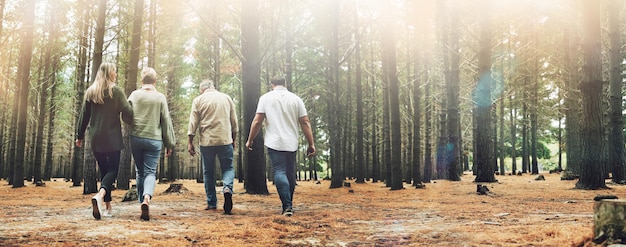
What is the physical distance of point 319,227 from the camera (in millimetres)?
5262

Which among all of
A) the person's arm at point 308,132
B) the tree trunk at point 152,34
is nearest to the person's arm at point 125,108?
the person's arm at point 308,132

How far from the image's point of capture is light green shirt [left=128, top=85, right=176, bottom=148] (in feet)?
18.9

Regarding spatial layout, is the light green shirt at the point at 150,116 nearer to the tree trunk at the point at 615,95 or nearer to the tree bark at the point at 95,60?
the tree bark at the point at 95,60

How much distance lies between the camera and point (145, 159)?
5.78 m

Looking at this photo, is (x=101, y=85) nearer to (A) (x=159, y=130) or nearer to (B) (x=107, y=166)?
(A) (x=159, y=130)

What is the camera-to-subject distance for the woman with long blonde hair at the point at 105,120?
A: 5466 mm

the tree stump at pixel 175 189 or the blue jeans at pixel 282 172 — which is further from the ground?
the blue jeans at pixel 282 172

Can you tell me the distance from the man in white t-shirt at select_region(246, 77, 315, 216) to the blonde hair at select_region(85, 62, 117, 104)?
1.96 meters

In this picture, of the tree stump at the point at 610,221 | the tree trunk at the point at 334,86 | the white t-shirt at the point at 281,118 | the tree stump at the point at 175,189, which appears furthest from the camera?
the tree trunk at the point at 334,86

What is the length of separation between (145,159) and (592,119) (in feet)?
33.1

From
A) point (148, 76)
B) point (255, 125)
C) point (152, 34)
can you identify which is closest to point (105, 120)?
point (148, 76)

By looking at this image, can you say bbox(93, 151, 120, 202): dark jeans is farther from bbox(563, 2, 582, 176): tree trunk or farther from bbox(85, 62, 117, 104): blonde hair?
bbox(563, 2, 582, 176): tree trunk

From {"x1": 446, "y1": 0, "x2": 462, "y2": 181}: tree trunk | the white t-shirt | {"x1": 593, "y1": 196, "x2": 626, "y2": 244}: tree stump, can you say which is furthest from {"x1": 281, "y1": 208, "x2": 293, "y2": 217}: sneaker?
{"x1": 446, "y1": 0, "x2": 462, "y2": 181}: tree trunk

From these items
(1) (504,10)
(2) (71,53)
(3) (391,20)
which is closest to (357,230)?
(3) (391,20)
